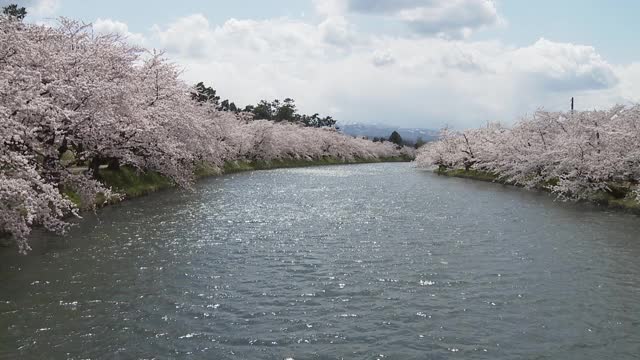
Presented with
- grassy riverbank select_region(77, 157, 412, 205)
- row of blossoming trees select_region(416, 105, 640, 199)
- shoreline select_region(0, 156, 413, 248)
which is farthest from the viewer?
grassy riverbank select_region(77, 157, 412, 205)

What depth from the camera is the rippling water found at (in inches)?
460

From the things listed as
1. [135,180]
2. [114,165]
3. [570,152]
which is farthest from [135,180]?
[570,152]

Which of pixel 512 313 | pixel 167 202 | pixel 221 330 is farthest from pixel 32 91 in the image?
pixel 167 202

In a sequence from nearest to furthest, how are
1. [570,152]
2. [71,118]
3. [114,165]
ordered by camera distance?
[71,118]
[570,152]
[114,165]

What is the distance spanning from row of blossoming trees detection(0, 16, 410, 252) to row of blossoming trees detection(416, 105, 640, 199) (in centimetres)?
2672

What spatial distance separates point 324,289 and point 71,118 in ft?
43.4

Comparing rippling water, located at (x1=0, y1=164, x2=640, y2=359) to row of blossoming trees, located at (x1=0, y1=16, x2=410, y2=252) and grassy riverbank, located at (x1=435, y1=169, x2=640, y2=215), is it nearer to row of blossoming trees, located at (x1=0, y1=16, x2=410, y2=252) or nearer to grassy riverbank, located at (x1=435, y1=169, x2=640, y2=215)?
row of blossoming trees, located at (x1=0, y1=16, x2=410, y2=252)

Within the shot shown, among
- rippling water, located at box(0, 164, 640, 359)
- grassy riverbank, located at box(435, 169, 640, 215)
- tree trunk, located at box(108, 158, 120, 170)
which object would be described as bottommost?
rippling water, located at box(0, 164, 640, 359)

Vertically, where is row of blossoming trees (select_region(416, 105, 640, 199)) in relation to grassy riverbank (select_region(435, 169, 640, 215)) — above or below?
above

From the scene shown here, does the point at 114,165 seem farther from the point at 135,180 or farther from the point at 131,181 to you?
the point at 135,180

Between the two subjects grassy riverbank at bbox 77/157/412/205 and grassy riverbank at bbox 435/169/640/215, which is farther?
grassy riverbank at bbox 77/157/412/205

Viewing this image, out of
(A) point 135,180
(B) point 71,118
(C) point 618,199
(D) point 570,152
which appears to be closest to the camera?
(B) point 71,118

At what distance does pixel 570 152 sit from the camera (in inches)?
1519

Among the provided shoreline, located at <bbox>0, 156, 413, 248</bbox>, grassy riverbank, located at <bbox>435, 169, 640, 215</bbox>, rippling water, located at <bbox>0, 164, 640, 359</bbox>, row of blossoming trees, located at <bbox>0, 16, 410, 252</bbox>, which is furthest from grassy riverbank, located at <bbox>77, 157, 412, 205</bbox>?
grassy riverbank, located at <bbox>435, 169, 640, 215</bbox>
